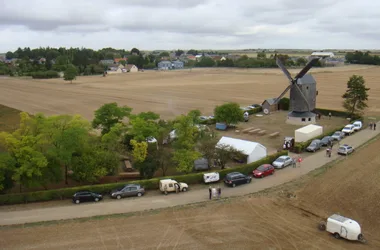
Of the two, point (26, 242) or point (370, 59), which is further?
point (370, 59)

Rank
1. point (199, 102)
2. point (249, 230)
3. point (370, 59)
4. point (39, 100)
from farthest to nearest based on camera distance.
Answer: point (370, 59) → point (39, 100) → point (199, 102) → point (249, 230)

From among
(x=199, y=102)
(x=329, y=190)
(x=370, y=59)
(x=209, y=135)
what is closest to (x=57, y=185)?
(x=209, y=135)

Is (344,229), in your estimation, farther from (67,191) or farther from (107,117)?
(107,117)

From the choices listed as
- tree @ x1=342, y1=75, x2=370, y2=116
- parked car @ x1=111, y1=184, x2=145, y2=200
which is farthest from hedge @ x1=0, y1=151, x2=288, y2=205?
tree @ x1=342, y1=75, x2=370, y2=116

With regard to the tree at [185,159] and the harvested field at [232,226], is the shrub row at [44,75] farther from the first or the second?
the harvested field at [232,226]

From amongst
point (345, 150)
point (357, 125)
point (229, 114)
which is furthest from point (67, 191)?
point (357, 125)

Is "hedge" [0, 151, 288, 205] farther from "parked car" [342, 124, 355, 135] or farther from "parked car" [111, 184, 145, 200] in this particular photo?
"parked car" [342, 124, 355, 135]

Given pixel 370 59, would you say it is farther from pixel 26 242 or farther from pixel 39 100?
pixel 26 242
